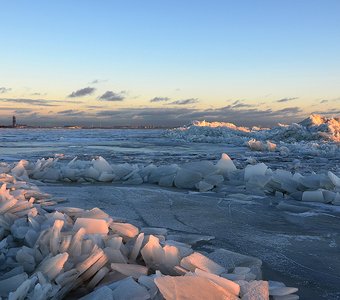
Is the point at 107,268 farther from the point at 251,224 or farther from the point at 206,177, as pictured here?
the point at 206,177

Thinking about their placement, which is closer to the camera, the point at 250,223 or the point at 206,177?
the point at 250,223

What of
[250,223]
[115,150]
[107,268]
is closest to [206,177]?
[250,223]

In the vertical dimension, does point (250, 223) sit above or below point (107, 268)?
below

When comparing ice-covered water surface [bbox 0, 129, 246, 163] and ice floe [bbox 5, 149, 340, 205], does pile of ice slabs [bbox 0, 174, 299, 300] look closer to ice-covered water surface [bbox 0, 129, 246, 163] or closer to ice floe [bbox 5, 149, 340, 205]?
ice floe [bbox 5, 149, 340, 205]

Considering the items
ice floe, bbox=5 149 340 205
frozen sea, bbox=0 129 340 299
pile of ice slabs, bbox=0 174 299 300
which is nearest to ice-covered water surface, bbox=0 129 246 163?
ice floe, bbox=5 149 340 205

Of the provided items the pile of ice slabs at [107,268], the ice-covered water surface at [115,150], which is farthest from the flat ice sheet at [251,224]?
the ice-covered water surface at [115,150]

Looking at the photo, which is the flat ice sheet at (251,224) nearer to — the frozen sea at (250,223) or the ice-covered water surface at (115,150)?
the frozen sea at (250,223)

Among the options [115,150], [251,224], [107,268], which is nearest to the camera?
[107,268]

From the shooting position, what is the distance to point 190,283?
114 centimetres

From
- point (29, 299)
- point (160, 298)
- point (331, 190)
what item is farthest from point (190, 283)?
point (331, 190)

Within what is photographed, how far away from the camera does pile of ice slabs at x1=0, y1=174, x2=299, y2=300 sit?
113cm

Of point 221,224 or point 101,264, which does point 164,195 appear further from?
point 101,264

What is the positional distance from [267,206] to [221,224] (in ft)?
2.46

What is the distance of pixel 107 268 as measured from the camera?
51.6 inches
